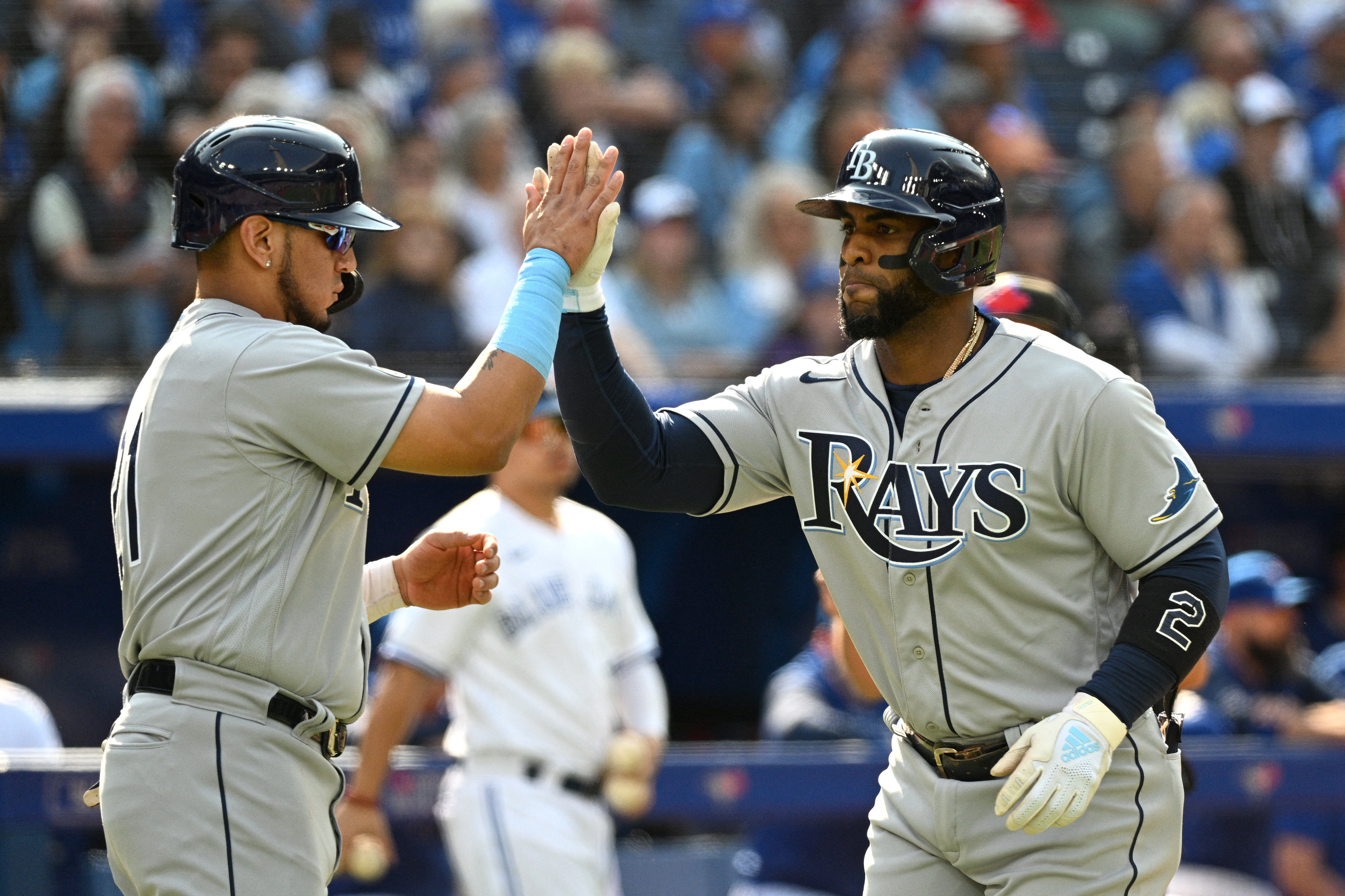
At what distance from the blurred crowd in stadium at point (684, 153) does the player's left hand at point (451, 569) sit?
3.21 metres

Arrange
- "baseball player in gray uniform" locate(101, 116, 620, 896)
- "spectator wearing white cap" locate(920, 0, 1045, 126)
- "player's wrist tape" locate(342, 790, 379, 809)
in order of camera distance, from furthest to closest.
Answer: "spectator wearing white cap" locate(920, 0, 1045, 126)
"player's wrist tape" locate(342, 790, 379, 809)
"baseball player in gray uniform" locate(101, 116, 620, 896)

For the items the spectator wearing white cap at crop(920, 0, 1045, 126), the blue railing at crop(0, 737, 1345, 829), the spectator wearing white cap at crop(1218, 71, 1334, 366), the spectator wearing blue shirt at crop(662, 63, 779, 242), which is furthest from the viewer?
the spectator wearing white cap at crop(920, 0, 1045, 126)

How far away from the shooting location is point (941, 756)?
271 centimetres

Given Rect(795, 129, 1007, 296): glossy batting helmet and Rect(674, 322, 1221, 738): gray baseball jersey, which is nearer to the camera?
Rect(674, 322, 1221, 738): gray baseball jersey

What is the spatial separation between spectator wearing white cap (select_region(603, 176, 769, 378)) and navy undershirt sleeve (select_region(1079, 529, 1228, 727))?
3.79 m

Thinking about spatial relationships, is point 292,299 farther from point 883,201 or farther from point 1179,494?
point 1179,494

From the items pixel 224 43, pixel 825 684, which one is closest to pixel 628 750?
pixel 825 684

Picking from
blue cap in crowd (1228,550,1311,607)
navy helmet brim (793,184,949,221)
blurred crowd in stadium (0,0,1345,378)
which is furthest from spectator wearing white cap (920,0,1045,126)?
navy helmet brim (793,184,949,221)

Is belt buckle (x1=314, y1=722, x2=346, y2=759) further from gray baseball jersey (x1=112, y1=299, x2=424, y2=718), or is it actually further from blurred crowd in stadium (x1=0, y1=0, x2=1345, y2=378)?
blurred crowd in stadium (x1=0, y1=0, x2=1345, y2=378)

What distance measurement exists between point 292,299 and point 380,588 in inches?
22.6

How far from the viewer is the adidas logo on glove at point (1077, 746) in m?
2.45

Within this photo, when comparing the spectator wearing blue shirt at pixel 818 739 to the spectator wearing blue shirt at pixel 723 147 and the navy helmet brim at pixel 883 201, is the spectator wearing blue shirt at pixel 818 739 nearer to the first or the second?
the navy helmet brim at pixel 883 201

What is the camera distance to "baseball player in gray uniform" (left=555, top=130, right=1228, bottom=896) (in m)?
2.58

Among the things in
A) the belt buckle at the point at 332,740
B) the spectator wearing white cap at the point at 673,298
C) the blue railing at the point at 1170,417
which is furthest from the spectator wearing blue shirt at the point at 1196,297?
the belt buckle at the point at 332,740
